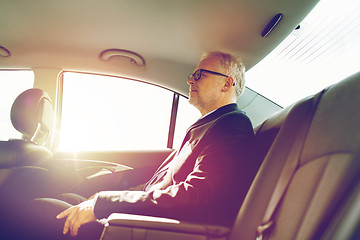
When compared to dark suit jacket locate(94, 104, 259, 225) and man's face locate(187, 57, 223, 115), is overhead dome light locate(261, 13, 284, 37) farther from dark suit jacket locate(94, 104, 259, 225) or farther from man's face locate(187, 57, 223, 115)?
dark suit jacket locate(94, 104, 259, 225)

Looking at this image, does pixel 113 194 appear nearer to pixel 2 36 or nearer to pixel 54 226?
pixel 54 226

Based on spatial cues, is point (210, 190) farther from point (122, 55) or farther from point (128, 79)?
point (128, 79)

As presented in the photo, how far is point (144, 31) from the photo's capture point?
6.52ft

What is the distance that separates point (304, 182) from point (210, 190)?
377 mm

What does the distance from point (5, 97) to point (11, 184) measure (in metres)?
1.29

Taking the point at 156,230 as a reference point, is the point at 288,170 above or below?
above

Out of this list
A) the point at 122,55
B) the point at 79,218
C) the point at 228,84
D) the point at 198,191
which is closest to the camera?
the point at 198,191

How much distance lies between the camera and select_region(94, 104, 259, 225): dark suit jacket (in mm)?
979

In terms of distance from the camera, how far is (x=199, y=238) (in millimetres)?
886

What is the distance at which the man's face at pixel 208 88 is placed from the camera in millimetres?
1714

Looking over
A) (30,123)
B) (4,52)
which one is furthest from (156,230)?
(4,52)

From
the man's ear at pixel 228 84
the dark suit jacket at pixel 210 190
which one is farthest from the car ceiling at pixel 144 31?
the dark suit jacket at pixel 210 190

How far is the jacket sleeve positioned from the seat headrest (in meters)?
1.10

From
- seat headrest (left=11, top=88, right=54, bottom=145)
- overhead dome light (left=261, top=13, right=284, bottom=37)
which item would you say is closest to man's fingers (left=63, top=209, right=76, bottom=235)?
seat headrest (left=11, top=88, right=54, bottom=145)
